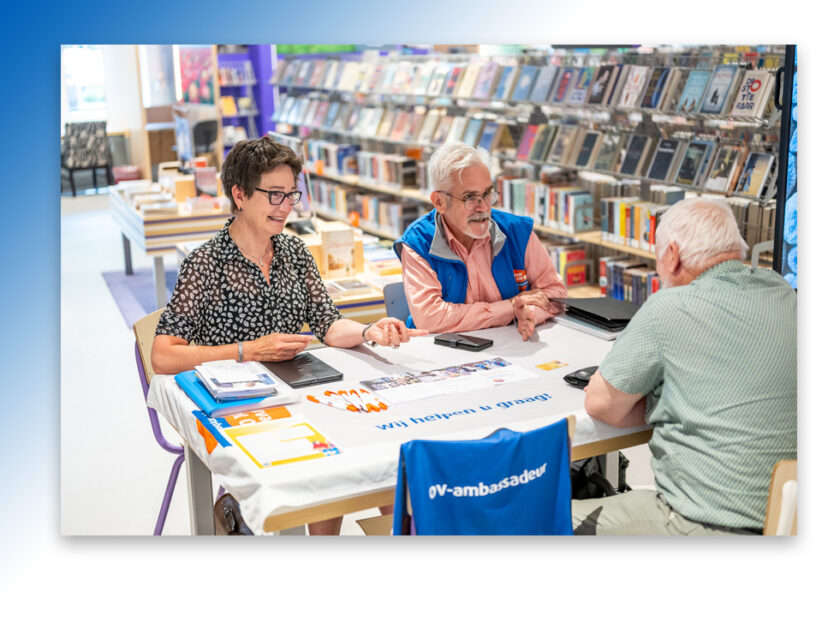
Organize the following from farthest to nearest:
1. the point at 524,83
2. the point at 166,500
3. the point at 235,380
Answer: the point at 524,83, the point at 166,500, the point at 235,380

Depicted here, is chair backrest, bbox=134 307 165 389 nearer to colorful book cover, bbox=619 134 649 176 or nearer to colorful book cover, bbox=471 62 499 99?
colorful book cover, bbox=619 134 649 176

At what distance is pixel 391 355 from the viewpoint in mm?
3074

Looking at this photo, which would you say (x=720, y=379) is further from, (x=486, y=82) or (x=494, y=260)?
(x=486, y=82)

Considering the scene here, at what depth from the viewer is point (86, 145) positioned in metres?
12.9

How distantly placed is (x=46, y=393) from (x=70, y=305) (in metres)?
4.82

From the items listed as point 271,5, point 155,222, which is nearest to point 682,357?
point 271,5

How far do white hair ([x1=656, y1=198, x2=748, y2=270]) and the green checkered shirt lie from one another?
0.05 metres

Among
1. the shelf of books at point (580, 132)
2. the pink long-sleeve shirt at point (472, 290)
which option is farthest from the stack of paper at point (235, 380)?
the shelf of books at point (580, 132)

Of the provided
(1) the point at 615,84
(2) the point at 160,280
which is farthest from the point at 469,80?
(2) the point at 160,280

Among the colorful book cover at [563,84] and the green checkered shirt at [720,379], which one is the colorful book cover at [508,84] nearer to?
the colorful book cover at [563,84]

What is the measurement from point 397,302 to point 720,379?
166 cm

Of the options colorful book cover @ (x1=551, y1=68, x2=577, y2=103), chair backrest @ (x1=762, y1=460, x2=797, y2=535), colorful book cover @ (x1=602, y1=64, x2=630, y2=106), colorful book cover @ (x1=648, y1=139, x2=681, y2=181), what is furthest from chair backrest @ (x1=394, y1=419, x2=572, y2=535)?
colorful book cover @ (x1=551, y1=68, x2=577, y2=103)

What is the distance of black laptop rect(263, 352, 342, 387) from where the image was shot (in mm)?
2795

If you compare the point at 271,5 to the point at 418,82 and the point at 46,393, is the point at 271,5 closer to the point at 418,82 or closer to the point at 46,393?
the point at 46,393
